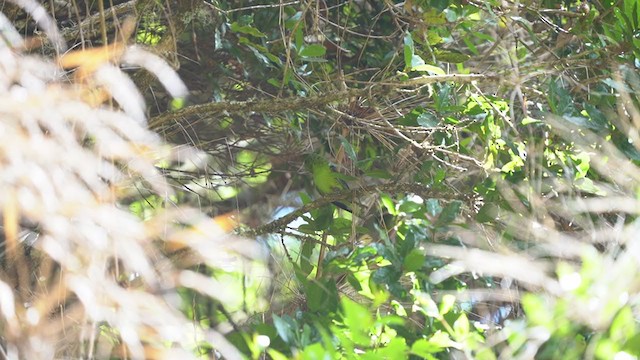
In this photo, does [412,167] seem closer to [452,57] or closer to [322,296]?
[452,57]

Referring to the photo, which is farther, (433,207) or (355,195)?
(355,195)

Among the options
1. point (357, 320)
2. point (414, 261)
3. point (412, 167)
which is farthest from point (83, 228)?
point (412, 167)

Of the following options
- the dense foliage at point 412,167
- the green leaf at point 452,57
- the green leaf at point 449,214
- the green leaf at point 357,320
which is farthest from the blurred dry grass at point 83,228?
the green leaf at point 452,57

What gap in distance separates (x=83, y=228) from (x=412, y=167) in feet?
2.98

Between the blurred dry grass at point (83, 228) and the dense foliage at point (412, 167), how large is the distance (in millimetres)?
57

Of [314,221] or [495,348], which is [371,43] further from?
[495,348]

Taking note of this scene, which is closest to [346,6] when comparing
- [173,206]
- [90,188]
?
[173,206]

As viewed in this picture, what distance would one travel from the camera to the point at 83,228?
112cm

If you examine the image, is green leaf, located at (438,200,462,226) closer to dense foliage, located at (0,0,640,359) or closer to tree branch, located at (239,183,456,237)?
dense foliage, located at (0,0,640,359)

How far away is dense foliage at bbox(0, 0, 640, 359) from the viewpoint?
1.20 meters

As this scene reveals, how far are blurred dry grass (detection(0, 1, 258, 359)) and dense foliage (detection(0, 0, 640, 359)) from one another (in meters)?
0.06

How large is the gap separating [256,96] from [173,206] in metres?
0.58

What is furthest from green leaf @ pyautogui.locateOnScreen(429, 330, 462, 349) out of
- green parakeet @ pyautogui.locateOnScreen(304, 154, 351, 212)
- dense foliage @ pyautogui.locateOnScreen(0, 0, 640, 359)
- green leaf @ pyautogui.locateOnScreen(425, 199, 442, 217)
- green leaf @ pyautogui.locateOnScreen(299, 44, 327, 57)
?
green leaf @ pyautogui.locateOnScreen(299, 44, 327, 57)

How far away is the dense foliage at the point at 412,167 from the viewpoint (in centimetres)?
120
